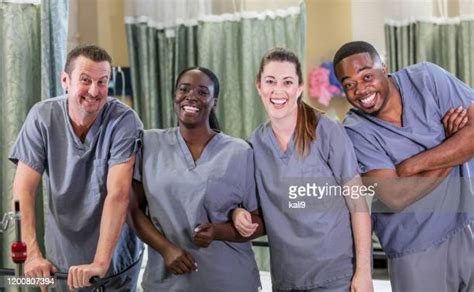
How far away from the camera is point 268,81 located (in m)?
1.37

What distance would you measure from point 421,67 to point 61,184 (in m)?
0.84

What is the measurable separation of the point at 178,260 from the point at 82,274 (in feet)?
0.72

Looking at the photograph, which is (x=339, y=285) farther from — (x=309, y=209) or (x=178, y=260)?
(x=178, y=260)

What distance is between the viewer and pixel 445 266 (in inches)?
54.9

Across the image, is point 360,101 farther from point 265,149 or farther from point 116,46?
point 116,46

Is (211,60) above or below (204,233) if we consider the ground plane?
above

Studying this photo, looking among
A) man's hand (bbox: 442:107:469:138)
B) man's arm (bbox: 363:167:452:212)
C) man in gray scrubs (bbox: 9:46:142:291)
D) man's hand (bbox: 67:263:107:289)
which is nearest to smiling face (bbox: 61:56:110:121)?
man in gray scrubs (bbox: 9:46:142:291)

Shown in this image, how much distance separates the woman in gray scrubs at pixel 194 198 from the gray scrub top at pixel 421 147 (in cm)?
27

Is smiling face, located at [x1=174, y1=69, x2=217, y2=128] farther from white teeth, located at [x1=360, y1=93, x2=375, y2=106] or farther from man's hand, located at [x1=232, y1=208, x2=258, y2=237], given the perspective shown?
white teeth, located at [x1=360, y1=93, x2=375, y2=106]

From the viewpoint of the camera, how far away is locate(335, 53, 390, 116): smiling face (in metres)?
1.37

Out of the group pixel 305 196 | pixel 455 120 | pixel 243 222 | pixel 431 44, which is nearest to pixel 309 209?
pixel 305 196

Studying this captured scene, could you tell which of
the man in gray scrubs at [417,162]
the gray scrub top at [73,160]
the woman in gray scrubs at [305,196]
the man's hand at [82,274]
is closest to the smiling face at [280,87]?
the woman in gray scrubs at [305,196]

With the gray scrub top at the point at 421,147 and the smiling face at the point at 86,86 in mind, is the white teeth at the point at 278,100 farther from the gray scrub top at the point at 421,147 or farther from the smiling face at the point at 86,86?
the smiling face at the point at 86,86

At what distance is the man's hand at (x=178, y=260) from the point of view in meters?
1.39
